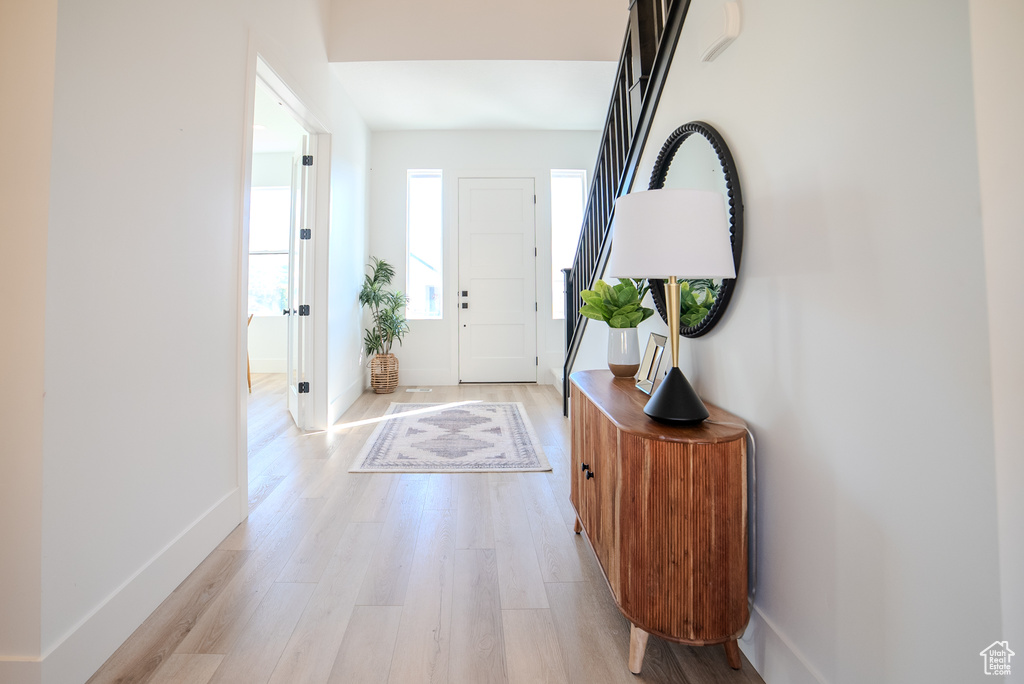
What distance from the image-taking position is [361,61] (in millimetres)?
3717

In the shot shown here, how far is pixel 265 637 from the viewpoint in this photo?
1351 millimetres

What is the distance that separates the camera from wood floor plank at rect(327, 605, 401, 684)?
3.96 feet

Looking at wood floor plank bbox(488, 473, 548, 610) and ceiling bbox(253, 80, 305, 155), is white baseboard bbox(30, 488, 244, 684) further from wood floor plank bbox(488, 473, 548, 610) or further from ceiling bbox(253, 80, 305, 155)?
ceiling bbox(253, 80, 305, 155)

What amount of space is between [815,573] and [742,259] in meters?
0.81

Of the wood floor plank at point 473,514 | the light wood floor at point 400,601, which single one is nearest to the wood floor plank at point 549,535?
the light wood floor at point 400,601

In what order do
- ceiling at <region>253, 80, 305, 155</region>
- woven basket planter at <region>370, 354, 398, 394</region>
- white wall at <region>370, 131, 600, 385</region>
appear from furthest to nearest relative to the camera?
white wall at <region>370, 131, 600, 385</region>
woven basket planter at <region>370, 354, 398, 394</region>
ceiling at <region>253, 80, 305, 155</region>

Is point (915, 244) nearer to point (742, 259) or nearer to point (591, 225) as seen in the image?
point (742, 259)

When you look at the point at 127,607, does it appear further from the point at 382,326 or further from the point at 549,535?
the point at 382,326

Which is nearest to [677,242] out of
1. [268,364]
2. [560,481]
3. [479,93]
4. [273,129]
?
[560,481]

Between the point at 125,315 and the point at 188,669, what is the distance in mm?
1011

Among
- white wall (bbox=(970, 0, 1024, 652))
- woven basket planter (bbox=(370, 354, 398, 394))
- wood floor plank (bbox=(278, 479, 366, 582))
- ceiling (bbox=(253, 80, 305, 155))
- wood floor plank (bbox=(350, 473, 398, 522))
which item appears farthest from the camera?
woven basket planter (bbox=(370, 354, 398, 394))

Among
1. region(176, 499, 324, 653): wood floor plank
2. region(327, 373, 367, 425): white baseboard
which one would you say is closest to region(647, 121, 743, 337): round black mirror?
region(176, 499, 324, 653): wood floor plank

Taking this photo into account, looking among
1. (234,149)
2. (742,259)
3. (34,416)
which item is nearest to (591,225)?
(742,259)

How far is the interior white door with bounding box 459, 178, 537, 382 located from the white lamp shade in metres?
4.18
